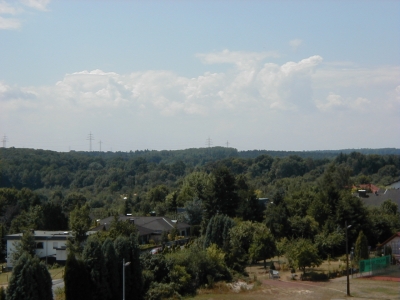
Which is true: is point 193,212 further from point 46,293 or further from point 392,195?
point 46,293

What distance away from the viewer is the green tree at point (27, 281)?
83.3ft

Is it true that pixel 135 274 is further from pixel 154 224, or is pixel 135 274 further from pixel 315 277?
pixel 154 224

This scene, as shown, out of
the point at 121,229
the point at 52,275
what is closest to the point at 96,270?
the point at 121,229

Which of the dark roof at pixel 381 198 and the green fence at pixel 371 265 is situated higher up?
the dark roof at pixel 381 198

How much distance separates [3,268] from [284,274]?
23.7 m

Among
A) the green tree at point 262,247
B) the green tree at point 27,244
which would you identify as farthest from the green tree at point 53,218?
the green tree at point 262,247

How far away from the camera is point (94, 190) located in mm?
132625

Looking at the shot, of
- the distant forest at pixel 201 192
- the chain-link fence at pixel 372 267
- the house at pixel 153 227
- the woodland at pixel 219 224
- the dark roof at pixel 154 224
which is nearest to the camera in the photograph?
the woodland at pixel 219 224

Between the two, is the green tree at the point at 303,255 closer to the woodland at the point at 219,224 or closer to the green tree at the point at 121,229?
the woodland at the point at 219,224

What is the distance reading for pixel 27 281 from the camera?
25391 millimetres

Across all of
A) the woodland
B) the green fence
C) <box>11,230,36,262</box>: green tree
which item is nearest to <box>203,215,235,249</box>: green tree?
the woodland

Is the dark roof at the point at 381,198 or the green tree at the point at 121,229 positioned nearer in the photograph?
the green tree at the point at 121,229

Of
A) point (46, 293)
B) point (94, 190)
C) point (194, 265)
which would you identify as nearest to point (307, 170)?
point (94, 190)

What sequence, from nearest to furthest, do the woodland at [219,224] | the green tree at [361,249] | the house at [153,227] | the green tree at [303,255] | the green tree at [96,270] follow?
the green tree at [96,270]
the woodland at [219,224]
the green tree at [303,255]
the green tree at [361,249]
the house at [153,227]
